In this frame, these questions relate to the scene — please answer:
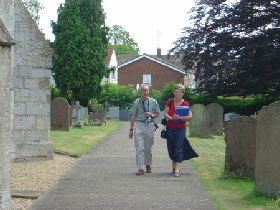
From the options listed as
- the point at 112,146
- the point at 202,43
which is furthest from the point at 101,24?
the point at 112,146

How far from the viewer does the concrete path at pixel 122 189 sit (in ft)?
22.5

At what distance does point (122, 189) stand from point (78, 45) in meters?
34.0

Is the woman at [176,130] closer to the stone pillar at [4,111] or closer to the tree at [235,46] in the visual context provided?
the stone pillar at [4,111]

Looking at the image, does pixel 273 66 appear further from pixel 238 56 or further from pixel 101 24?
pixel 101 24

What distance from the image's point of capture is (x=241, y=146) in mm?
9141

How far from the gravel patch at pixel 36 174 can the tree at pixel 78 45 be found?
2818 cm

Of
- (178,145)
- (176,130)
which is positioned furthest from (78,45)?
(178,145)

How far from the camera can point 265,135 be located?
290 inches

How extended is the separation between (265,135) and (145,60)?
178ft

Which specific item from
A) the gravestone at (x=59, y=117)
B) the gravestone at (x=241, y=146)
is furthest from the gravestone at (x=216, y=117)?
the gravestone at (x=241, y=146)

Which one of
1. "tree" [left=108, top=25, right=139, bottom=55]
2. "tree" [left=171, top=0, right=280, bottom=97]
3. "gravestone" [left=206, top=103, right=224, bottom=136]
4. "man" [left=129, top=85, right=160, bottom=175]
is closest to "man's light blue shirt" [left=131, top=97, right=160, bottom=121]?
"man" [left=129, top=85, right=160, bottom=175]

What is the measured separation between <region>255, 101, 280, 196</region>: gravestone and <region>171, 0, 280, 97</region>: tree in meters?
20.1

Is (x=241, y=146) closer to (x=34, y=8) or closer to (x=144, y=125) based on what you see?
(x=144, y=125)

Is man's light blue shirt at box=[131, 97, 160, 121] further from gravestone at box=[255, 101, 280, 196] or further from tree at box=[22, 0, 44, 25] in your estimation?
tree at box=[22, 0, 44, 25]
